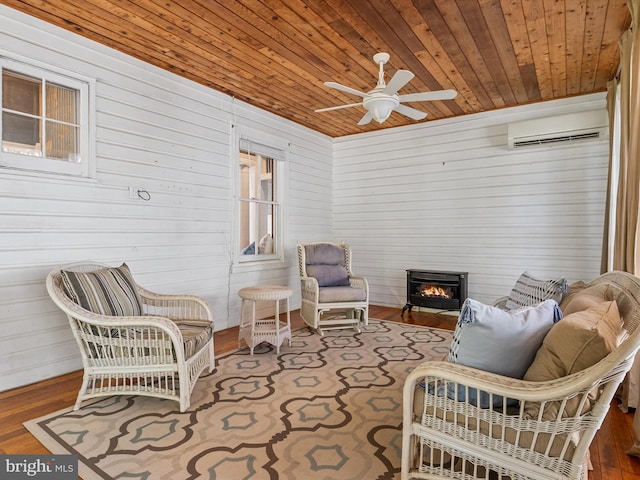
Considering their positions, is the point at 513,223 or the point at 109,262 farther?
the point at 513,223

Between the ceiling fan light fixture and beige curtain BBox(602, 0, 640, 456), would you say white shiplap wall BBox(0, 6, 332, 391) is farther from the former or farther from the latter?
beige curtain BBox(602, 0, 640, 456)

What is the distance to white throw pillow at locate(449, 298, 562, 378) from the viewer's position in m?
1.48

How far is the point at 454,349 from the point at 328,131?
15.8 ft

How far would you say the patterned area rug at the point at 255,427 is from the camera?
1.79m

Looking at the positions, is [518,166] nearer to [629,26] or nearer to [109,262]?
[629,26]

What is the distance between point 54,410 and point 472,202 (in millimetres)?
4930

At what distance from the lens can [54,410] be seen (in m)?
2.35

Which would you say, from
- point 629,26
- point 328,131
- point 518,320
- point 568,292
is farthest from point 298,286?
point 629,26

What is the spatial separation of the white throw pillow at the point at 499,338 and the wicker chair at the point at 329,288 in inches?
105

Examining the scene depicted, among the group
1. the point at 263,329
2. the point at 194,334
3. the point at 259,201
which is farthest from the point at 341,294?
the point at 194,334

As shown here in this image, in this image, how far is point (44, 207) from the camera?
9.27ft

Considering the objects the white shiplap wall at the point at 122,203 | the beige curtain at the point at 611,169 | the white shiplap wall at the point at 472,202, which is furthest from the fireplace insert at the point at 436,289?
the white shiplap wall at the point at 122,203

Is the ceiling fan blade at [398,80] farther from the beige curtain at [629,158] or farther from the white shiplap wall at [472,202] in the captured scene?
the white shiplap wall at [472,202]

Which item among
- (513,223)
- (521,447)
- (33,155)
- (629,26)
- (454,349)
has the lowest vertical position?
(521,447)
